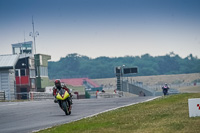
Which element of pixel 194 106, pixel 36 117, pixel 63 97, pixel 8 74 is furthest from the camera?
pixel 8 74

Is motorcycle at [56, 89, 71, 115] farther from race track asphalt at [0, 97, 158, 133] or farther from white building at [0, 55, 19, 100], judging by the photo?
white building at [0, 55, 19, 100]

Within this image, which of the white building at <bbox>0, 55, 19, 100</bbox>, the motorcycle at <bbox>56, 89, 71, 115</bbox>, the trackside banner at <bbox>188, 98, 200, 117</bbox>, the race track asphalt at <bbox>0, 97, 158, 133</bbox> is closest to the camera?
the trackside banner at <bbox>188, 98, 200, 117</bbox>

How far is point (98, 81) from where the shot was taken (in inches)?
7854

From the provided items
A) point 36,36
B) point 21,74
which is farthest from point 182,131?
point 21,74

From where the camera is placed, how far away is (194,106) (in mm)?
13656

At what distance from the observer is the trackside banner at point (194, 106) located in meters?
13.6

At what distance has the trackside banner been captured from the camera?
537 inches

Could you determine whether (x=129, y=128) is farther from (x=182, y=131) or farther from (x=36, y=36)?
(x=36, y=36)

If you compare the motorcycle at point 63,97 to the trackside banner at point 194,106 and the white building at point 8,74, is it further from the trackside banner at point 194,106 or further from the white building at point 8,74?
the white building at point 8,74

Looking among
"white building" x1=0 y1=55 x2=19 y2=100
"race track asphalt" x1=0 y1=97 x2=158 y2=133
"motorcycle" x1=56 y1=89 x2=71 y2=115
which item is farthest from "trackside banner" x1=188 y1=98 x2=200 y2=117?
"white building" x1=0 y1=55 x2=19 y2=100

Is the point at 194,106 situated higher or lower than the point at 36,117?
higher

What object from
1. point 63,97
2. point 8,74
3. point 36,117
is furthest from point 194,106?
point 8,74

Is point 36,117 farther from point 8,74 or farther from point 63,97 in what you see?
point 8,74

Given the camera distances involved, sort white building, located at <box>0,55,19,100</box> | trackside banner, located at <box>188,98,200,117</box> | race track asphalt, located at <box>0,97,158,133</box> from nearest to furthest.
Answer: trackside banner, located at <box>188,98,200,117</box> < race track asphalt, located at <box>0,97,158,133</box> < white building, located at <box>0,55,19,100</box>
